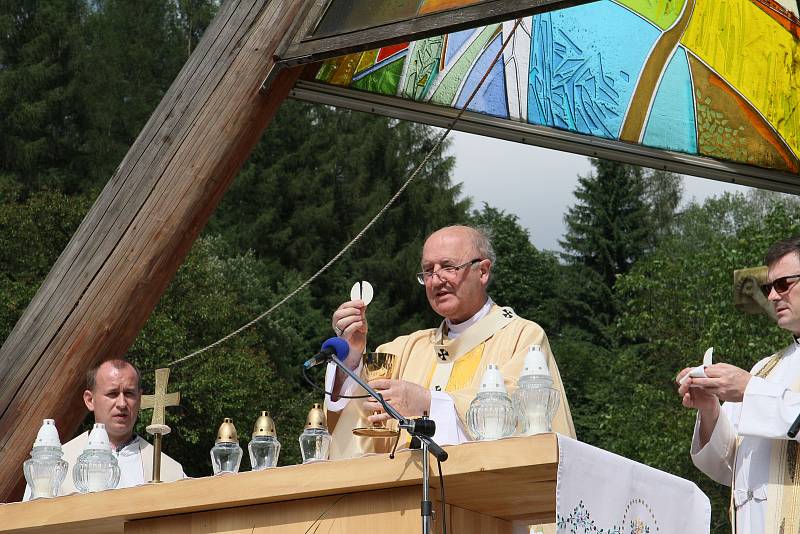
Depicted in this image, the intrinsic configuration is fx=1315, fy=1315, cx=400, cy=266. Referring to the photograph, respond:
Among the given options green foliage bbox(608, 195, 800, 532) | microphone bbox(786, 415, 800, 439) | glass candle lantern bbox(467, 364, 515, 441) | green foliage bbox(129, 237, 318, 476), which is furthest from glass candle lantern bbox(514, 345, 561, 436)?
green foliage bbox(608, 195, 800, 532)

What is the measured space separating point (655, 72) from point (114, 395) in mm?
3264

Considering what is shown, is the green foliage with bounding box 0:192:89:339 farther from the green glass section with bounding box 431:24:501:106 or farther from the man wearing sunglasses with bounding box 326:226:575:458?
the man wearing sunglasses with bounding box 326:226:575:458

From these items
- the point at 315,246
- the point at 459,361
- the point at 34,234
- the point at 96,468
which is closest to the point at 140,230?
the point at 459,361

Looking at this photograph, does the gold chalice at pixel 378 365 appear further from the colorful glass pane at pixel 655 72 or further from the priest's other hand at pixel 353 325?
the colorful glass pane at pixel 655 72

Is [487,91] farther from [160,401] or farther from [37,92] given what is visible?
[37,92]

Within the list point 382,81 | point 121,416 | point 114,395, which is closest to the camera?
point 114,395

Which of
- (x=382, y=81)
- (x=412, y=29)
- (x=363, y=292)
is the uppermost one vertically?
(x=382, y=81)

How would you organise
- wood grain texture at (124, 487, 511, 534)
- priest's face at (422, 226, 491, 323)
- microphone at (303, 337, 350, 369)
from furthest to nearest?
priest's face at (422, 226, 491, 323), microphone at (303, 337, 350, 369), wood grain texture at (124, 487, 511, 534)

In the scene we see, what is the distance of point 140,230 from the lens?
18.4ft

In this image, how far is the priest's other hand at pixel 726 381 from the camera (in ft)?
14.2

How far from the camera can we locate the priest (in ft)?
17.8

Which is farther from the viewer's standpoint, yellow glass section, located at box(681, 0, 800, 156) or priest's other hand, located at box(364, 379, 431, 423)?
yellow glass section, located at box(681, 0, 800, 156)

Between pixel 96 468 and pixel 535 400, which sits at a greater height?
pixel 535 400

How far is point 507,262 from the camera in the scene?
3981cm
